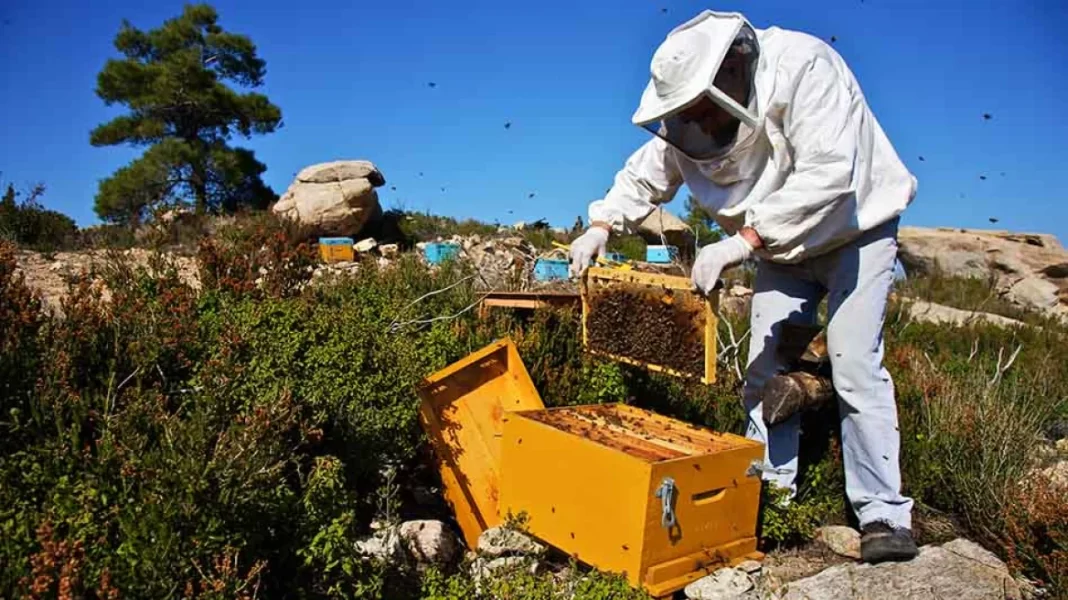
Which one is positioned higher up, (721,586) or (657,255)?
(657,255)

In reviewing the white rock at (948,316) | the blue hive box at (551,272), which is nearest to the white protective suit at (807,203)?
the blue hive box at (551,272)

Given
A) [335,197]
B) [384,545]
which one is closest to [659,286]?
[384,545]

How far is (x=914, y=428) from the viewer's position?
193 inches

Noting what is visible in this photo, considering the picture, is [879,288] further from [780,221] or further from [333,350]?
[333,350]

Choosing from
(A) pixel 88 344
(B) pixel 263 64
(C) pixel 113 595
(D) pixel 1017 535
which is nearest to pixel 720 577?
(D) pixel 1017 535

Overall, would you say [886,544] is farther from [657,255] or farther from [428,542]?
[657,255]

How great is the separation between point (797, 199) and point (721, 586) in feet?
5.21

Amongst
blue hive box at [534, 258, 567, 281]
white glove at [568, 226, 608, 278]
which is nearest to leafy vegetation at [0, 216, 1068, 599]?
white glove at [568, 226, 608, 278]

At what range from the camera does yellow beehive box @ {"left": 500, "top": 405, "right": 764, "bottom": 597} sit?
298cm

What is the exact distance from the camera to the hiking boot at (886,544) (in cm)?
352

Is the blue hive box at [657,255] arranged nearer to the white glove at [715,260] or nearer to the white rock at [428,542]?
the white glove at [715,260]

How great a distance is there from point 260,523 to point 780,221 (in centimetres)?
231

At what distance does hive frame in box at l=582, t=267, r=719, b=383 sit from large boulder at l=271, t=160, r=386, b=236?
515 inches

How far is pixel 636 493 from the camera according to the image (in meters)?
2.95
